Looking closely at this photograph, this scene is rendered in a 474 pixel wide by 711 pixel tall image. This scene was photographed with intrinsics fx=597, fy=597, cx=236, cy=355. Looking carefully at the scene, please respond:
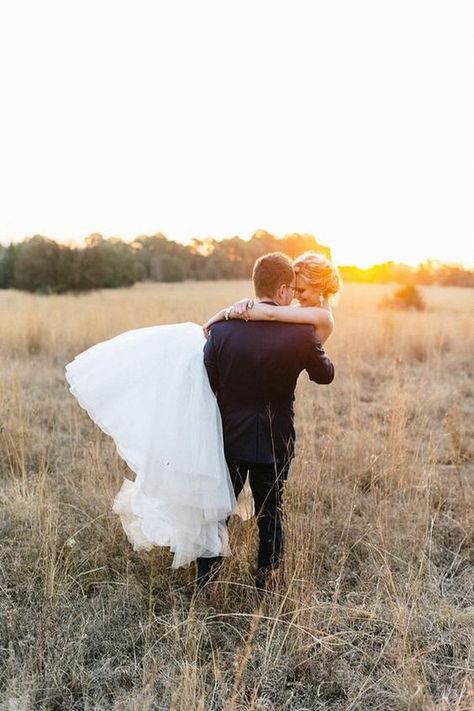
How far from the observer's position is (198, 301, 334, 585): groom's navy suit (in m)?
2.76

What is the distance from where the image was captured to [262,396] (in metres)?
2.87

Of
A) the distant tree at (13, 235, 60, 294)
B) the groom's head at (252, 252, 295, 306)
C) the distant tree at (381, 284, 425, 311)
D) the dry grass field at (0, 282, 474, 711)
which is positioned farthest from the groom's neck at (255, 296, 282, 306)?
the distant tree at (13, 235, 60, 294)

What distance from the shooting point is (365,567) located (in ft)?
11.2

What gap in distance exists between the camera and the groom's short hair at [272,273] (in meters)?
2.77

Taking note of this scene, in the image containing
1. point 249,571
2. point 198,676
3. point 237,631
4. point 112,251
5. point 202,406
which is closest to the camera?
point 198,676

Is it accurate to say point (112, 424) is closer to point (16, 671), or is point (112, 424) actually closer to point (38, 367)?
point (16, 671)

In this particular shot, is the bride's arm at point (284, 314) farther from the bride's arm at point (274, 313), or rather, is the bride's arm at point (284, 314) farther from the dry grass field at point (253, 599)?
the dry grass field at point (253, 599)

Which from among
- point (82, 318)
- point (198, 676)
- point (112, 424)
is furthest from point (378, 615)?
point (82, 318)

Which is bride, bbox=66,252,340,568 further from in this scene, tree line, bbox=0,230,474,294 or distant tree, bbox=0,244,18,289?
distant tree, bbox=0,244,18,289

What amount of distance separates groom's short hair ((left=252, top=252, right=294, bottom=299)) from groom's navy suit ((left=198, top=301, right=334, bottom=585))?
0.17m

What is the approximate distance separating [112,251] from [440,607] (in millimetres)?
26974

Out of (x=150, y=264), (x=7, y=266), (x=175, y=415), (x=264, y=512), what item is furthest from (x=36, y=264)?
(x=264, y=512)

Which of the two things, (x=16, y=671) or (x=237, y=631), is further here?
(x=237, y=631)

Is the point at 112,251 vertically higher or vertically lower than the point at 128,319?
higher
